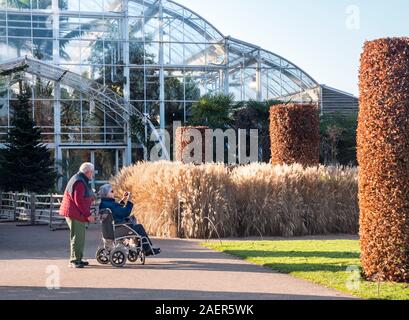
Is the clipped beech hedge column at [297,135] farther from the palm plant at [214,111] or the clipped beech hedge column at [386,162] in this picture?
the palm plant at [214,111]

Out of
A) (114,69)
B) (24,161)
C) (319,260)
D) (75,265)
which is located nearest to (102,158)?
(114,69)

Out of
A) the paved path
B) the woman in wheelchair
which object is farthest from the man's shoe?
the woman in wheelchair

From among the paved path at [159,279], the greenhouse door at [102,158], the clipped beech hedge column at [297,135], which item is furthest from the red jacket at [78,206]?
the greenhouse door at [102,158]

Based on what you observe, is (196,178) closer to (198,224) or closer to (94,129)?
(198,224)

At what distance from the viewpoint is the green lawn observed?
8.64 m

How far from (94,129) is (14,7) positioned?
7316mm

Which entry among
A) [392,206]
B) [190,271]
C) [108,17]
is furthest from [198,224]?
[108,17]

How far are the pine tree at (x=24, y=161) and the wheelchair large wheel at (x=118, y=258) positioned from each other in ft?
50.0

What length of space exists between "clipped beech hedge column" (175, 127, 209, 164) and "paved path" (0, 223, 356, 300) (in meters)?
10.4

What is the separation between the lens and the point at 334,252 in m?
12.6

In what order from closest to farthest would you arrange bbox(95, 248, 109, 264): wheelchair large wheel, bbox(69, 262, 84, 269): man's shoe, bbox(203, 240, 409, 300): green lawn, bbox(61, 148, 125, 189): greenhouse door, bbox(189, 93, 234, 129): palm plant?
1. bbox(203, 240, 409, 300): green lawn
2. bbox(69, 262, 84, 269): man's shoe
3. bbox(95, 248, 109, 264): wheelchair large wheel
4. bbox(189, 93, 234, 129): palm plant
5. bbox(61, 148, 125, 189): greenhouse door

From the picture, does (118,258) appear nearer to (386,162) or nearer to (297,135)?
(386,162)

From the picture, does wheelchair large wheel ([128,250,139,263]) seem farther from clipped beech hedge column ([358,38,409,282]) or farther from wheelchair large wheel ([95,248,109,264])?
clipped beech hedge column ([358,38,409,282])

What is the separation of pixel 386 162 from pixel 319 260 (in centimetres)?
283
